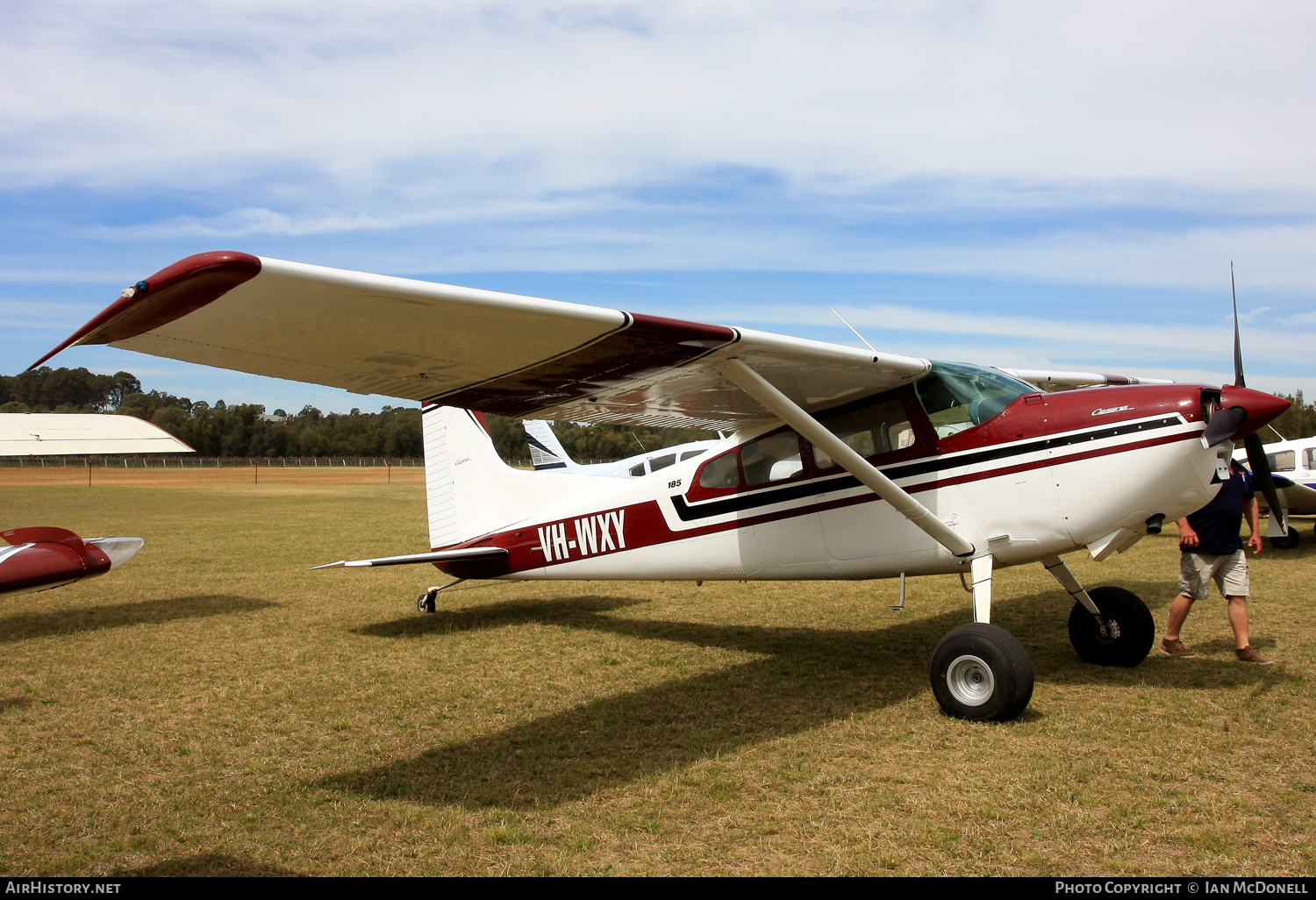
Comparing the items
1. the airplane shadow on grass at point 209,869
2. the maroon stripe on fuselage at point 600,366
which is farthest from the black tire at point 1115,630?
the airplane shadow on grass at point 209,869

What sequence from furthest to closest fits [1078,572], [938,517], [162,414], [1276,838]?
[162,414] → [1078,572] → [938,517] → [1276,838]

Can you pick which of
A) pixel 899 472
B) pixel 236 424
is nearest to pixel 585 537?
pixel 899 472

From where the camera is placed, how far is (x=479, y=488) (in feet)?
29.0

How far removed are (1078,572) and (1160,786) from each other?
8230mm

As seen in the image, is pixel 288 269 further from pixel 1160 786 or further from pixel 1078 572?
pixel 1078 572

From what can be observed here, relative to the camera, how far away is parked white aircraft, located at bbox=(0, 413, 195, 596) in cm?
753

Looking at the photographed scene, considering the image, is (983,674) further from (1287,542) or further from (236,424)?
(236,424)

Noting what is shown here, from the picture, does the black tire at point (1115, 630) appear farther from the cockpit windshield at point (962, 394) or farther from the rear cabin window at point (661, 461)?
the rear cabin window at point (661, 461)

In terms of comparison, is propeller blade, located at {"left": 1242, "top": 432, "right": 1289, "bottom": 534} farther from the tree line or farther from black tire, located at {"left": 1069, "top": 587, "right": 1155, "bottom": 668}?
the tree line

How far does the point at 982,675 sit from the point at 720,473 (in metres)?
2.59

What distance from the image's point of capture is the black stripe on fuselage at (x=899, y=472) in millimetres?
5223

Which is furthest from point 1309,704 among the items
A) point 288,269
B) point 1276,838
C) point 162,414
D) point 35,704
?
point 162,414

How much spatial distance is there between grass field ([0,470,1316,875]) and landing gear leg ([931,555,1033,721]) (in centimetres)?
13

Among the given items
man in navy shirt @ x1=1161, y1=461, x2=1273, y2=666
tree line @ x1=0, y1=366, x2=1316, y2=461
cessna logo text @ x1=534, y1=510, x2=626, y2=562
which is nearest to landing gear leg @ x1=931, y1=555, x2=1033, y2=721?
man in navy shirt @ x1=1161, y1=461, x2=1273, y2=666
